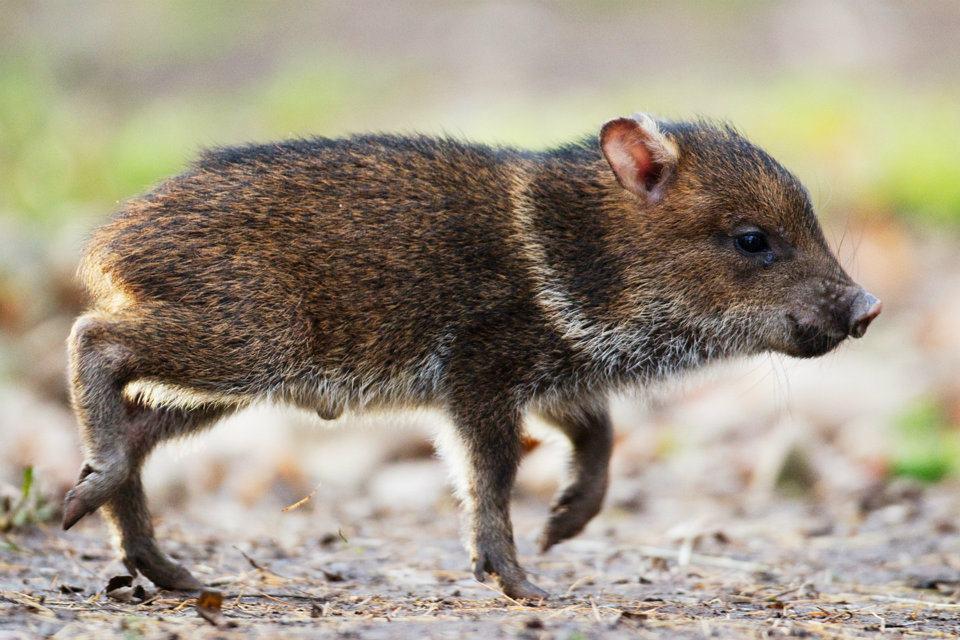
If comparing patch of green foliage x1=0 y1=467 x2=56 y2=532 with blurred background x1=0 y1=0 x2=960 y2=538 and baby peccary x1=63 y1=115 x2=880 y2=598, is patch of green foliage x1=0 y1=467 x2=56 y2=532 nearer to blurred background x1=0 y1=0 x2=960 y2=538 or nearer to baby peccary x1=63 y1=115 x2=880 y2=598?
blurred background x1=0 y1=0 x2=960 y2=538

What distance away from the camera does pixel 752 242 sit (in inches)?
244

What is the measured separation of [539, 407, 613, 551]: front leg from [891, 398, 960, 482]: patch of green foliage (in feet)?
9.58

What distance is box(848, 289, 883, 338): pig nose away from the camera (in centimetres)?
596

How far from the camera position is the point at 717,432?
32.5 feet

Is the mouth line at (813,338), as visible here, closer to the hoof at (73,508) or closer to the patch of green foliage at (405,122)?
the hoof at (73,508)

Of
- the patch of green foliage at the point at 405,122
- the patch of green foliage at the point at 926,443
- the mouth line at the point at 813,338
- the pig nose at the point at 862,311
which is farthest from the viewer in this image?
the patch of green foliage at the point at 405,122

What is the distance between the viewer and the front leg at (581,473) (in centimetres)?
654

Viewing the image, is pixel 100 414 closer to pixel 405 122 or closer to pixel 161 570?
pixel 161 570

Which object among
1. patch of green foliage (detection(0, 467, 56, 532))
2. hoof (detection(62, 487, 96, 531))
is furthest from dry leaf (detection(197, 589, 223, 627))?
patch of green foliage (detection(0, 467, 56, 532))

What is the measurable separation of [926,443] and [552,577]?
3.61 metres

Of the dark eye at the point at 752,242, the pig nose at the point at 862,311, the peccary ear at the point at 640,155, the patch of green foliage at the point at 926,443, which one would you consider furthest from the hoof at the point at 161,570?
the patch of green foliage at the point at 926,443

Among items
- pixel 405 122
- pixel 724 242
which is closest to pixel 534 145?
pixel 405 122

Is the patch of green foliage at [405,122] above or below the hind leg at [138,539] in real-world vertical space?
above

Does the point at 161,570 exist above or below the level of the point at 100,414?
below
